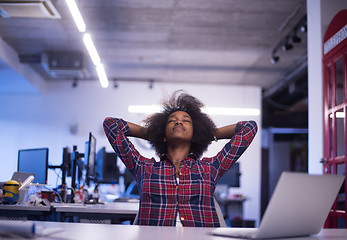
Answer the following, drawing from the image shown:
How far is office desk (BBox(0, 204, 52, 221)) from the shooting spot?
3228 millimetres

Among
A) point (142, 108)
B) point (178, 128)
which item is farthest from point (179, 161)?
point (142, 108)

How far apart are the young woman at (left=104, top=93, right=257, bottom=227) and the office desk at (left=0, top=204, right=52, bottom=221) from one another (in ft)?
3.75

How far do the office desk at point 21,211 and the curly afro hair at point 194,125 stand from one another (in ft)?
3.75

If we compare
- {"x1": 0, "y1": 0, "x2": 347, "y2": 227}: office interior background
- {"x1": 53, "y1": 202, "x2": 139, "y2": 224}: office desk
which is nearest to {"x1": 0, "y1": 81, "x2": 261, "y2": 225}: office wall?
{"x1": 0, "y1": 0, "x2": 347, "y2": 227}: office interior background

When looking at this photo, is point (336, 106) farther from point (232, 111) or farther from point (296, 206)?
point (232, 111)

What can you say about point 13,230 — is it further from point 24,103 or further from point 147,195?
point 24,103

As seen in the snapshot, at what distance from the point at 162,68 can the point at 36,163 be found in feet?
15.4

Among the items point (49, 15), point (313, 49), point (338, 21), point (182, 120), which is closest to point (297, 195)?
point (182, 120)

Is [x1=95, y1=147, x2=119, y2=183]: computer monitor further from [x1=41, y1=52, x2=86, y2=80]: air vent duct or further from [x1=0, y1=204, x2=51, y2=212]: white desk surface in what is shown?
[x1=41, y1=52, x2=86, y2=80]: air vent duct

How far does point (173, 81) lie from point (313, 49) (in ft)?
16.9

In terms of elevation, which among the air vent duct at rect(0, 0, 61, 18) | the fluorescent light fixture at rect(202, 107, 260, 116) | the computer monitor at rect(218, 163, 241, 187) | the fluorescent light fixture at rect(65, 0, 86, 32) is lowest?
the computer monitor at rect(218, 163, 241, 187)

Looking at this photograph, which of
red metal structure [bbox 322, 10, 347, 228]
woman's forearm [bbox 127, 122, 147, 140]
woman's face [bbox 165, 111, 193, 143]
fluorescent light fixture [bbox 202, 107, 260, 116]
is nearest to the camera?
woman's face [bbox 165, 111, 193, 143]

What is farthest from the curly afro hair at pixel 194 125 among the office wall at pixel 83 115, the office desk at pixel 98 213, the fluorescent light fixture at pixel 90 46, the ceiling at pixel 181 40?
the office wall at pixel 83 115

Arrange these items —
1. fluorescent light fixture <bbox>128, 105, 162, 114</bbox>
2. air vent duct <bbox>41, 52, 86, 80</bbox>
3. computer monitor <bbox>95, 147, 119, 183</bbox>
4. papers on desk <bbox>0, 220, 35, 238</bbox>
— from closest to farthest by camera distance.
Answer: papers on desk <bbox>0, 220, 35, 238</bbox>
computer monitor <bbox>95, 147, 119, 183</bbox>
air vent duct <bbox>41, 52, 86, 80</bbox>
fluorescent light fixture <bbox>128, 105, 162, 114</bbox>
